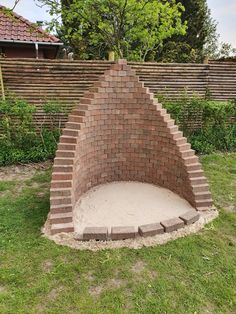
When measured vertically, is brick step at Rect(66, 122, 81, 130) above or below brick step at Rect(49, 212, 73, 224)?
above

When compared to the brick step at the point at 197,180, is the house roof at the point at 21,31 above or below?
above

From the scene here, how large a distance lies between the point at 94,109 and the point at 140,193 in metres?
1.60

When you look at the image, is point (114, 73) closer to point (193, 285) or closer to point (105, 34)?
point (193, 285)

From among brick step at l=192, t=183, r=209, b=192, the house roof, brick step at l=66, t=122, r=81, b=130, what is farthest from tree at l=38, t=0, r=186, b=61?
brick step at l=192, t=183, r=209, b=192

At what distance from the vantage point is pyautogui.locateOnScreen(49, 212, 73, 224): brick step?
12.4 ft

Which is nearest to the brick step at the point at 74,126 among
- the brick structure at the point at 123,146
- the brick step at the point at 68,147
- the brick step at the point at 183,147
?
the brick structure at the point at 123,146

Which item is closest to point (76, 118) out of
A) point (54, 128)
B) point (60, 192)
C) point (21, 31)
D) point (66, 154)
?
point (66, 154)

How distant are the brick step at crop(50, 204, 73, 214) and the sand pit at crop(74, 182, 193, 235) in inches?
8.9

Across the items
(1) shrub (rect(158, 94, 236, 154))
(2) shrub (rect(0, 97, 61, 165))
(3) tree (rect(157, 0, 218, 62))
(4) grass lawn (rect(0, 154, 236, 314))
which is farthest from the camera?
(3) tree (rect(157, 0, 218, 62))

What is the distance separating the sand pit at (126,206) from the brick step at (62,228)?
0.31ft

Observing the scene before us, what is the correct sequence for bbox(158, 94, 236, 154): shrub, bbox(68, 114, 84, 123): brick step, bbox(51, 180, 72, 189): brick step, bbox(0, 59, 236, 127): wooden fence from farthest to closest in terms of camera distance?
bbox(158, 94, 236, 154): shrub → bbox(0, 59, 236, 127): wooden fence → bbox(68, 114, 84, 123): brick step → bbox(51, 180, 72, 189): brick step

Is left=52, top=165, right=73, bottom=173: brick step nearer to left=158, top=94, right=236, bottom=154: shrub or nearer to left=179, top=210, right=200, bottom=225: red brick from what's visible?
left=179, top=210, right=200, bottom=225: red brick

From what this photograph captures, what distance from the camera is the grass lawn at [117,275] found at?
2.66 meters

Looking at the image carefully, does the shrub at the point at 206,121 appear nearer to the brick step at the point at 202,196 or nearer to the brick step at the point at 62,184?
the brick step at the point at 202,196
